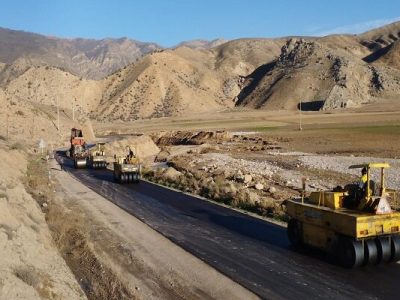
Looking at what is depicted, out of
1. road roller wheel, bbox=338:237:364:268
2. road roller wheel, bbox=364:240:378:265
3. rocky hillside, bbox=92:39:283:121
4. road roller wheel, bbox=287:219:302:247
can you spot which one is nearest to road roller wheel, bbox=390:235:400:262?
road roller wheel, bbox=364:240:378:265

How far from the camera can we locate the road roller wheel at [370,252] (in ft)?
45.2

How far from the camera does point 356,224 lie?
13.4m

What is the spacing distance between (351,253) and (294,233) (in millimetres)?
2774

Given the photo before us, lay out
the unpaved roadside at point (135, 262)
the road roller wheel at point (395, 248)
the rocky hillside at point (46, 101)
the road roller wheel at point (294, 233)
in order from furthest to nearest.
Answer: the rocky hillside at point (46, 101) → the road roller wheel at point (294, 233) → the road roller wheel at point (395, 248) → the unpaved roadside at point (135, 262)

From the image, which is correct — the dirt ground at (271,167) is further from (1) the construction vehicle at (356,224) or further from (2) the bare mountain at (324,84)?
(2) the bare mountain at (324,84)

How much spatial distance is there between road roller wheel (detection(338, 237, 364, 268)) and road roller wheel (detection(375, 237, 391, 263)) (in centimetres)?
52

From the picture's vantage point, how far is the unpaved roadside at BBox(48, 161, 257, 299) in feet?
40.8

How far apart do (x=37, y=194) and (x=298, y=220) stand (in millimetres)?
14016

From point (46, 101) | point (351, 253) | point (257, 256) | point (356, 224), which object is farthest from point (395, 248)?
point (46, 101)

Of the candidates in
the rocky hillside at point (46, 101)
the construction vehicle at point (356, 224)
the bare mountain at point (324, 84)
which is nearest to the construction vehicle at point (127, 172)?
the construction vehicle at point (356, 224)

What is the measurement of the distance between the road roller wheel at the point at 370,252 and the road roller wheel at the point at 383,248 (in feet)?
0.33

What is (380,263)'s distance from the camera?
14.2 meters

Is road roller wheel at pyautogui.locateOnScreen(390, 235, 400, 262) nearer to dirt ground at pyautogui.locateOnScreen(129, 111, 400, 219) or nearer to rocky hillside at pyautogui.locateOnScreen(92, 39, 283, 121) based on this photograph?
dirt ground at pyautogui.locateOnScreen(129, 111, 400, 219)

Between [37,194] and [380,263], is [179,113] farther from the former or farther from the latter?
[380,263]
